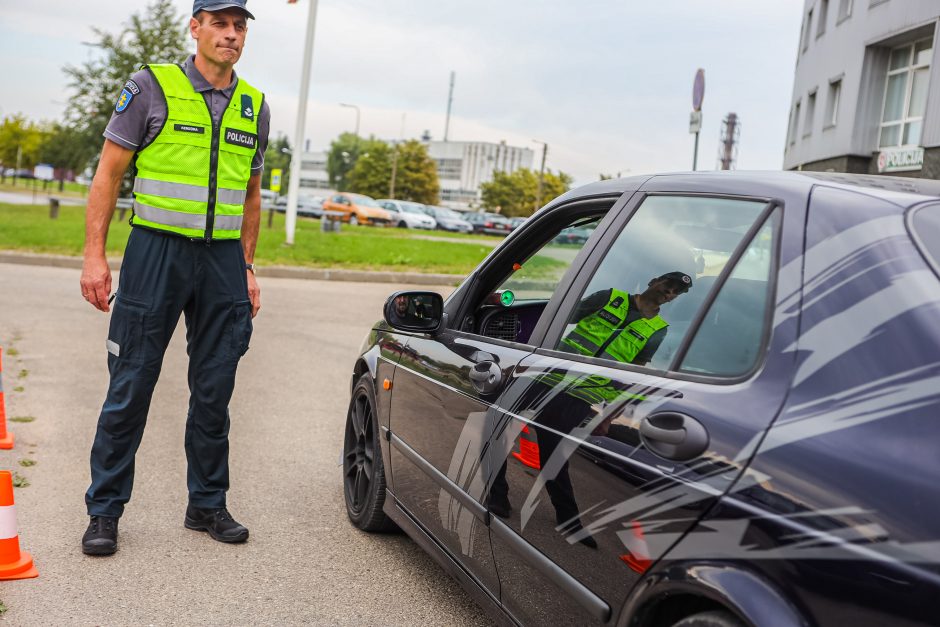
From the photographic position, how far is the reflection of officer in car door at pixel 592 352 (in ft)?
8.50

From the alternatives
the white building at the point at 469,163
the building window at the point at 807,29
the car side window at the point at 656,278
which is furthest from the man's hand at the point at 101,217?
the white building at the point at 469,163

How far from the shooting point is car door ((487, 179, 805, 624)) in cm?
214

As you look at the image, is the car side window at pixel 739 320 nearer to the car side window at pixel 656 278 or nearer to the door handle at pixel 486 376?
the car side window at pixel 656 278

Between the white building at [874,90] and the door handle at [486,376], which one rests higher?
the white building at [874,90]

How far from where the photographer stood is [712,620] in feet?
6.56

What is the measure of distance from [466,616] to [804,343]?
2.07m

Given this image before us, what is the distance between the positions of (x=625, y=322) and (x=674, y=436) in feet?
2.23

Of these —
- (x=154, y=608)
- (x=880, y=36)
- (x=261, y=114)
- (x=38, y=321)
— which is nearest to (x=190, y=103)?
(x=261, y=114)

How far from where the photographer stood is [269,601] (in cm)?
373

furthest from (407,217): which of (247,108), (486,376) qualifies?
(486,376)

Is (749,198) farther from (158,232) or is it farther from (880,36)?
(880,36)

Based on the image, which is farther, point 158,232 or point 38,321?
point 38,321

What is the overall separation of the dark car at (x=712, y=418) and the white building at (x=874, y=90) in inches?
909

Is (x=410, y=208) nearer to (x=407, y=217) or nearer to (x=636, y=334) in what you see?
(x=407, y=217)
